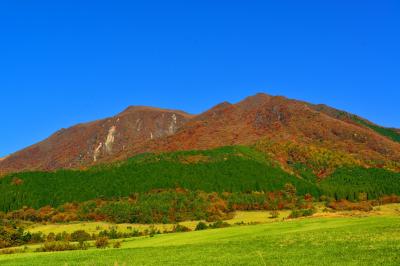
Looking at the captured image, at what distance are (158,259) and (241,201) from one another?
9772 centimetres

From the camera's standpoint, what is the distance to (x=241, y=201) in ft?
442

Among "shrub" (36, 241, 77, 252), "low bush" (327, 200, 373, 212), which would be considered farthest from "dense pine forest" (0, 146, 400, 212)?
"shrub" (36, 241, 77, 252)

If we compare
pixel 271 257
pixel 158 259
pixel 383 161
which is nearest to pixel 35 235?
pixel 158 259

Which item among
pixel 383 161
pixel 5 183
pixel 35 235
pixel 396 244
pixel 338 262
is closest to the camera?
pixel 338 262

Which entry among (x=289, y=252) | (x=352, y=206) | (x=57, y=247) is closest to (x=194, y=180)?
(x=352, y=206)

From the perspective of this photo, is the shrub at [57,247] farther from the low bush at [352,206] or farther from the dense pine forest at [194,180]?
the dense pine forest at [194,180]

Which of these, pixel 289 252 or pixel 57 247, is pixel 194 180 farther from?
pixel 289 252

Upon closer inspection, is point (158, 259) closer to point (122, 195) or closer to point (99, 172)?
point (122, 195)

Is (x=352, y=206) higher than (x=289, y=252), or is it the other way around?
(x=352, y=206)

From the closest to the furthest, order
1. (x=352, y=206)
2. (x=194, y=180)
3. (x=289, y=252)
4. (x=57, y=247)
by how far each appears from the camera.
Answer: (x=289, y=252) < (x=57, y=247) < (x=352, y=206) < (x=194, y=180)

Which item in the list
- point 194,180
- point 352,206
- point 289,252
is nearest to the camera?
point 289,252

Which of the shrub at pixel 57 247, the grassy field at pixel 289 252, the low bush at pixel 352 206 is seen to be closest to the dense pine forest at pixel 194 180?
the low bush at pixel 352 206

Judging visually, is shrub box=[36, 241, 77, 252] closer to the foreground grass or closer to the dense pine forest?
the foreground grass

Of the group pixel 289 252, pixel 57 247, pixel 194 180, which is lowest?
pixel 57 247
